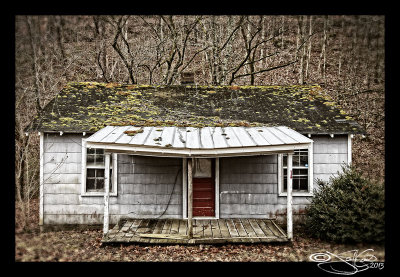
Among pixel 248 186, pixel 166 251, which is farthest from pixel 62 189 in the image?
pixel 248 186

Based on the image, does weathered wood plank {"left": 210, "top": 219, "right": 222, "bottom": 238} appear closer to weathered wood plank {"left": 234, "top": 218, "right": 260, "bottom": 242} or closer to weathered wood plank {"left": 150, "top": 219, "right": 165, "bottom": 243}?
weathered wood plank {"left": 234, "top": 218, "right": 260, "bottom": 242}

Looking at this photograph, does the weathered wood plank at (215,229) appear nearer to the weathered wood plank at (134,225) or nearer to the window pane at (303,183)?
the weathered wood plank at (134,225)

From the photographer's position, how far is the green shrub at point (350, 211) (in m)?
6.70

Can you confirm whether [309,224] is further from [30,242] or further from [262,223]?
[30,242]

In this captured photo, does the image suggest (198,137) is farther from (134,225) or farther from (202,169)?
(134,225)

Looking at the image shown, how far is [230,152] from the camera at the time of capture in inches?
273

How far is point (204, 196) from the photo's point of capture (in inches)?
355

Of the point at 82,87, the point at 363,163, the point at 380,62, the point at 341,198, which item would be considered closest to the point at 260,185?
the point at 341,198

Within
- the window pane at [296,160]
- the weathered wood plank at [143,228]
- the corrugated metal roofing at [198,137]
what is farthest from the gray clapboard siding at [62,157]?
the window pane at [296,160]

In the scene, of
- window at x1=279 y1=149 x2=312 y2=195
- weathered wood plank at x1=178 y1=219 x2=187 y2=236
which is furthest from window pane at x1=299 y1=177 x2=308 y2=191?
weathered wood plank at x1=178 y1=219 x2=187 y2=236

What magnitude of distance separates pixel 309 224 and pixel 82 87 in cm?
971

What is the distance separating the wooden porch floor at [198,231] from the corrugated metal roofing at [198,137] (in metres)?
2.52

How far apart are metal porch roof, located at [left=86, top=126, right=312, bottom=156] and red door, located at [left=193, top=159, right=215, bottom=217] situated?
1.80 meters

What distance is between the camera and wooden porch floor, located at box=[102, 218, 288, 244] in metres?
7.20
